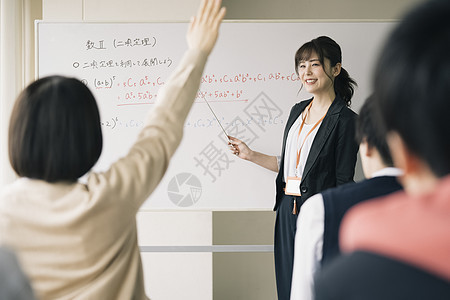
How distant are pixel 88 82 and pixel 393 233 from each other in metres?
2.85

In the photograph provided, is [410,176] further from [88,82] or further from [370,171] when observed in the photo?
[88,82]

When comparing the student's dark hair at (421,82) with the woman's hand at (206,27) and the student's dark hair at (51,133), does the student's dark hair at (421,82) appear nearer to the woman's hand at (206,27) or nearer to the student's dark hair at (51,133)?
the student's dark hair at (51,133)

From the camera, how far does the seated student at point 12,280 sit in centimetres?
43

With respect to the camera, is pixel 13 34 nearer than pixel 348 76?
No

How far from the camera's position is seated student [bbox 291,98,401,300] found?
1290mm

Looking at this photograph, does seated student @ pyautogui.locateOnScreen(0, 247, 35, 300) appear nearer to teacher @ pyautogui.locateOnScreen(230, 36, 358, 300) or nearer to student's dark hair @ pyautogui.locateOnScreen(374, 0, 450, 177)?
student's dark hair @ pyautogui.locateOnScreen(374, 0, 450, 177)

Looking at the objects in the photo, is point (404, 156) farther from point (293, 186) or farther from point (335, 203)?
point (293, 186)

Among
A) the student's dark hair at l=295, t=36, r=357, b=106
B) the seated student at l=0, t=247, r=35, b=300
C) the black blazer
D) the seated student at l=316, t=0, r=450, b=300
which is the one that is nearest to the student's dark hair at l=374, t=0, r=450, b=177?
the seated student at l=316, t=0, r=450, b=300

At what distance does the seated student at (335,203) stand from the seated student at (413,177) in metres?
0.76

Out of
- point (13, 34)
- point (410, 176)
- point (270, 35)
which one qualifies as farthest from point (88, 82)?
point (410, 176)

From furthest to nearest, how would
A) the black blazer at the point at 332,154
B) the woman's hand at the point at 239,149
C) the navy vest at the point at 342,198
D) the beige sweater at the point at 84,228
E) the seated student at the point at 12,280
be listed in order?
the woman's hand at the point at 239,149 < the black blazer at the point at 332,154 < the navy vest at the point at 342,198 < the beige sweater at the point at 84,228 < the seated student at the point at 12,280

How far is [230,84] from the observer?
10.2 feet

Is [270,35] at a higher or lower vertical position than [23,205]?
higher

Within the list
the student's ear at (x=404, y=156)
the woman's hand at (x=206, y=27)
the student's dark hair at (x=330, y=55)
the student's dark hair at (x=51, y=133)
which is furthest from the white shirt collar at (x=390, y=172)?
the student's dark hair at (x=330, y=55)
